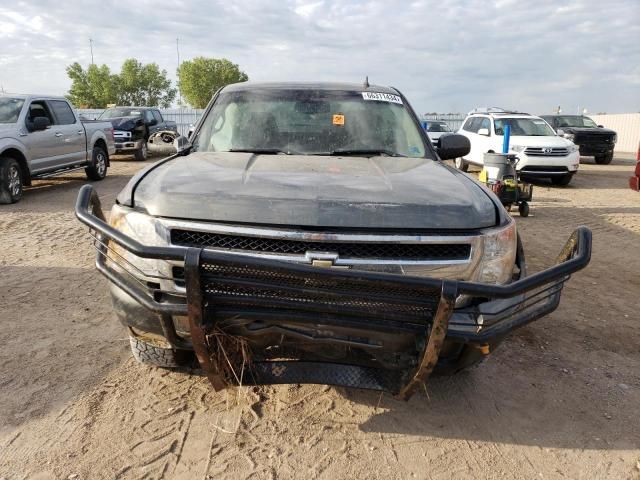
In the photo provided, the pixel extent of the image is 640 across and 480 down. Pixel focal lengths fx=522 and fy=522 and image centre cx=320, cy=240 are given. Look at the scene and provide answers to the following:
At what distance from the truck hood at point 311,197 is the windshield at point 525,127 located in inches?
470

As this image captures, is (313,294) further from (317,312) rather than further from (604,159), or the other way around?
(604,159)

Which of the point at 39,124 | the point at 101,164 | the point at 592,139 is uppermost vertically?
the point at 39,124

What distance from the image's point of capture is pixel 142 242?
8.00 feet

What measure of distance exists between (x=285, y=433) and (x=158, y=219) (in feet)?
4.27

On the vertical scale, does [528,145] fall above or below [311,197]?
below

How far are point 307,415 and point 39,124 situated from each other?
8.96 metres

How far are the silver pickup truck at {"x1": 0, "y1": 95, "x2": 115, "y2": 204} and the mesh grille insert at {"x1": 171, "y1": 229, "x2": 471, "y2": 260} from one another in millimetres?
8038

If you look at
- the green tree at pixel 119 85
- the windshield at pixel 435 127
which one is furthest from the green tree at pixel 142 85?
the windshield at pixel 435 127

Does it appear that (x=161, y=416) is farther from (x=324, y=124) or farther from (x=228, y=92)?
(x=228, y=92)

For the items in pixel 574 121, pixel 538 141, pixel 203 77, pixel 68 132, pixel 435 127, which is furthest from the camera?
pixel 203 77

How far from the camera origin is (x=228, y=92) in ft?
14.0

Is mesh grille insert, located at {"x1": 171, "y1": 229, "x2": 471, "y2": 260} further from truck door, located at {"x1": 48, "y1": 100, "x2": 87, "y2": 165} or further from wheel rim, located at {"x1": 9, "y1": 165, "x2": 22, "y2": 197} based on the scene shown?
truck door, located at {"x1": 48, "y1": 100, "x2": 87, "y2": 165}

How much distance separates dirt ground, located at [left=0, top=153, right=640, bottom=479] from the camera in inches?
100.0

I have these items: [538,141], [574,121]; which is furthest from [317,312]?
[574,121]
